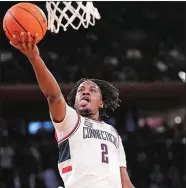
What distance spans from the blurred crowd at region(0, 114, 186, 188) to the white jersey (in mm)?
5266

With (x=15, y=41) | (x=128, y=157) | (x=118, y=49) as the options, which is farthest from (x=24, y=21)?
(x=118, y=49)

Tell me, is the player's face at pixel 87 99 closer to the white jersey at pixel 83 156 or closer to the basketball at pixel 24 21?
the white jersey at pixel 83 156

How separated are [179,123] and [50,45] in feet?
10.5

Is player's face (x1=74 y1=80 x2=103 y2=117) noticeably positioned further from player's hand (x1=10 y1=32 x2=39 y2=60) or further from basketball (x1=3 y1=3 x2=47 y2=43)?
player's hand (x1=10 y1=32 x2=39 y2=60)

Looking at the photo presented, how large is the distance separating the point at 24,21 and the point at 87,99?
37.0 inches

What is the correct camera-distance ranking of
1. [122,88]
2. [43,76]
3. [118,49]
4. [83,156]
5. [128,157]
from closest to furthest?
[43,76] → [83,156] → [122,88] → [128,157] → [118,49]

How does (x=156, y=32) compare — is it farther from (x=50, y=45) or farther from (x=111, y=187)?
(x=111, y=187)

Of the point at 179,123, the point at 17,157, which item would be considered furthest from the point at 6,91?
the point at 179,123

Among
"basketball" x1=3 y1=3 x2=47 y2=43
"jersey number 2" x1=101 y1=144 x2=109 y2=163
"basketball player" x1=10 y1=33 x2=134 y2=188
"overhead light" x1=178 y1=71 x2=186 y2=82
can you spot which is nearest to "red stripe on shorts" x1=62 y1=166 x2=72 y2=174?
"basketball player" x1=10 y1=33 x2=134 y2=188

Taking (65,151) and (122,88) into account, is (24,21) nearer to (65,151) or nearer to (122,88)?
(65,151)

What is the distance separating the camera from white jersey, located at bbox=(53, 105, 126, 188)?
354 centimetres

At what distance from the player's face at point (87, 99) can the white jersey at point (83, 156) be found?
0.49ft

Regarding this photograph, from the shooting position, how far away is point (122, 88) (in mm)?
9117

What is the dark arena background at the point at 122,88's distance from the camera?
30.4 feet
